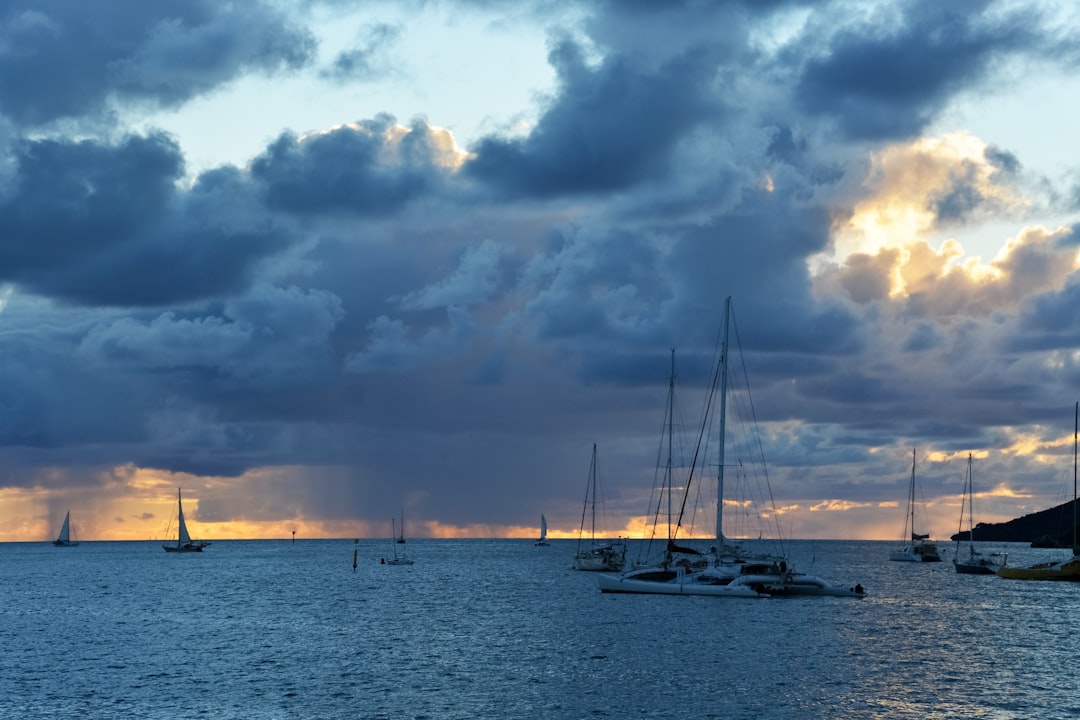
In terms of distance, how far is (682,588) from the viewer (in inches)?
4983

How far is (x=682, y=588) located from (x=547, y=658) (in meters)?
46.4

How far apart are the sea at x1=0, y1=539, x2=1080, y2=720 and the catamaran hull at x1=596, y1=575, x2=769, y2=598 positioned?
1.44 meters

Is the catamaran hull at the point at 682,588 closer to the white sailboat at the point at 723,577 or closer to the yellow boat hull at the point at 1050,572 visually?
the white sailboat at the point at 723,577

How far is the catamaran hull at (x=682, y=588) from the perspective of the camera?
12512cm

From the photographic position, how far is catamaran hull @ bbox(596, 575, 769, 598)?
12512 centimetres

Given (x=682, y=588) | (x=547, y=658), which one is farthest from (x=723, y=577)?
(x=547, y=658)

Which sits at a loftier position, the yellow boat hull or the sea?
the yellow boat hull

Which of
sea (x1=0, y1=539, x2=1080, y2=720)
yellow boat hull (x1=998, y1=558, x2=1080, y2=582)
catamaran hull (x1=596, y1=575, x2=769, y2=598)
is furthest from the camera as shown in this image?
yellow boat hull (x1=998, y1=558, x2=1080, y2=582)

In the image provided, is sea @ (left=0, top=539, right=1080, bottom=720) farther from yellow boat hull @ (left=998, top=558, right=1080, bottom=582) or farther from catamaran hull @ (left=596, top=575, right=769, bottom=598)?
yellow boat hull @ (left=998, top=558, right=1080, bottom=582)

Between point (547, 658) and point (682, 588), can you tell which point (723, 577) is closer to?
point (682, 588)

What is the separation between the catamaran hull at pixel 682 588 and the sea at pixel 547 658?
144 centimetres

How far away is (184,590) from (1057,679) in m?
130

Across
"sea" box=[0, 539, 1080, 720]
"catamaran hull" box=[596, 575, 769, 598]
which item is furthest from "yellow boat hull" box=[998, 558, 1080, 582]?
"catamaran hull" box=[596, 575, 769, 598]

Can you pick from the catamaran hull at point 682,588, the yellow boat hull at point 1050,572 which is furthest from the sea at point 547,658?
the yellow boat hull at point 1050,572
